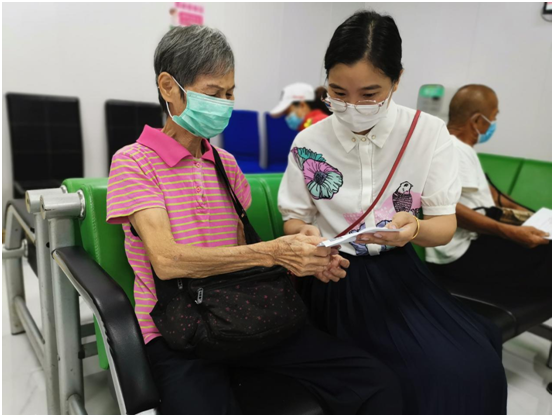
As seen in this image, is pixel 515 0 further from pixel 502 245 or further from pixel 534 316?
pixel 534 316

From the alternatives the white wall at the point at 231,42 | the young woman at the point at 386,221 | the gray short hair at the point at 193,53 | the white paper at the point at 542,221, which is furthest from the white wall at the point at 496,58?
the gray short hair at the point at 193,53

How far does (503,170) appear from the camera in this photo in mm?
2668

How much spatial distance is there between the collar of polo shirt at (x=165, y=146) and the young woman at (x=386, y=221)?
38 cm

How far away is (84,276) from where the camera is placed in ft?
3.56

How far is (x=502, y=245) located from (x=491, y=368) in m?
0.95

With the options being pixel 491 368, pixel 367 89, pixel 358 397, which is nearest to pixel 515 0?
pixel 367 89

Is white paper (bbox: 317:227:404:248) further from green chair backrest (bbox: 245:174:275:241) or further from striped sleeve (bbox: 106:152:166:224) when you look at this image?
green chair backrest (bbox: 245:174:275:241)

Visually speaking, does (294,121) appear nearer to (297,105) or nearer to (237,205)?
(297,105)

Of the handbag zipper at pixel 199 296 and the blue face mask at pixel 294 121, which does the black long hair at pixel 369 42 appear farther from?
the blue face mask at pixel 294 121

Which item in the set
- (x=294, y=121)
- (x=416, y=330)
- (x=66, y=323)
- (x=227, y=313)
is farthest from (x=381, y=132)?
(x=294, y=121)

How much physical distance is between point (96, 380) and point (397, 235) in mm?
1506

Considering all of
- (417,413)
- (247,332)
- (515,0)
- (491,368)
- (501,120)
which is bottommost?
(417,413)

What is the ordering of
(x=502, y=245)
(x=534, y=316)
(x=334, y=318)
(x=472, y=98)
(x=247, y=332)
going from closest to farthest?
(x=247, y=332), (x=334, y=318), (x=534, y=316), (x=502, y=245), (x=472, y=98)

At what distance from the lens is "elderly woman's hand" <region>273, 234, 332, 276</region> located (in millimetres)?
1046
